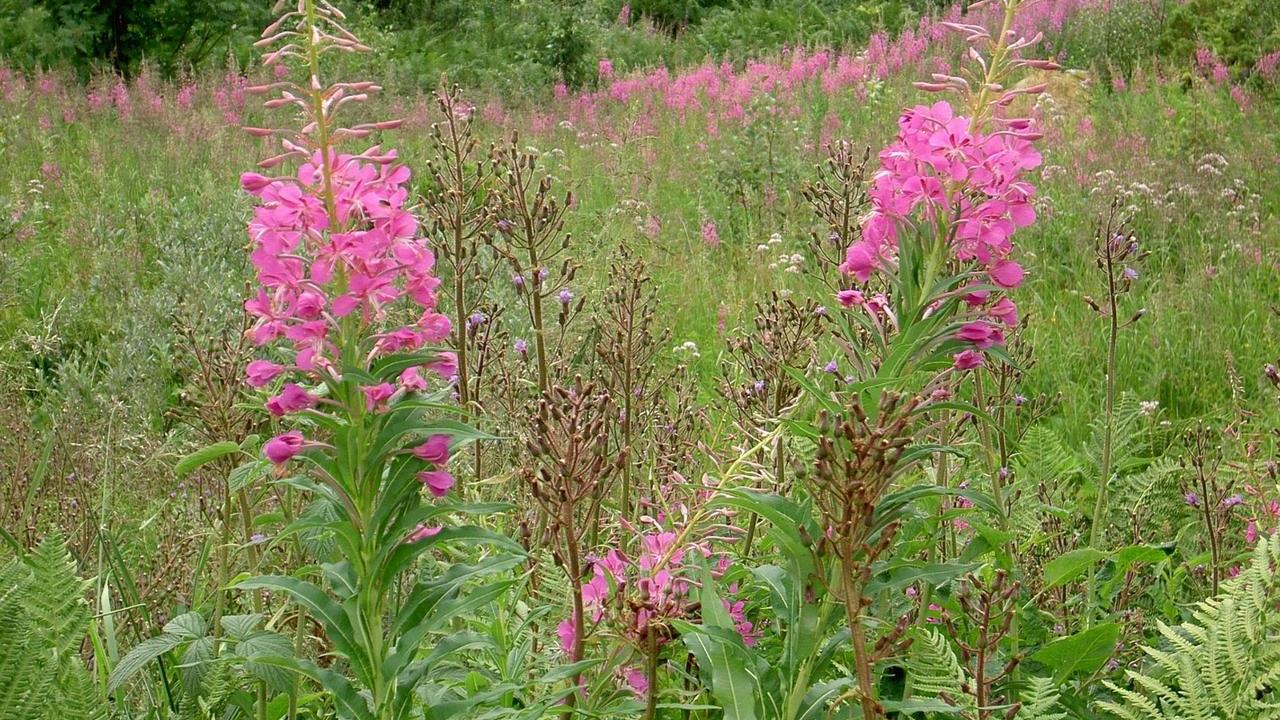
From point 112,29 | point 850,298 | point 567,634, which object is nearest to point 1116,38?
point 850,298

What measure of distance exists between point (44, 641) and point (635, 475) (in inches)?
69.6

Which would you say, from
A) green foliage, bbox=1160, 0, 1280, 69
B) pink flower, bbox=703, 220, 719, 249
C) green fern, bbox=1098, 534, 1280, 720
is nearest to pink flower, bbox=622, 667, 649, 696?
green fern, bbox=1098, 534, 1280, 720

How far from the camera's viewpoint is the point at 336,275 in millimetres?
1499

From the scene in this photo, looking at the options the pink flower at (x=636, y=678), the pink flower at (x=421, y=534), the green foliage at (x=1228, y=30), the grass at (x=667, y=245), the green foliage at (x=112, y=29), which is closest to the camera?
the pink flower at (x=421, y=534)

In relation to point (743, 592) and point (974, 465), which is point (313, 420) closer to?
point (743, 592)

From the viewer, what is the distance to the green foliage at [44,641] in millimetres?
1625

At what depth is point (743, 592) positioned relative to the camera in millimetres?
1957

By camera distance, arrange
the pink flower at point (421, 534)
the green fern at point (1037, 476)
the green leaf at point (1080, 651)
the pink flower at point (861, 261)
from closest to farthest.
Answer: the pink flower at point (421, 534) → the pink flower at point (861, 261) → the green leaf at point (1080, 651) → the green fern at point (1037, 476)

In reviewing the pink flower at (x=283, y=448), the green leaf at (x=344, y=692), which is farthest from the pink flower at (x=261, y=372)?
the green leaf at (x=344, y=692)

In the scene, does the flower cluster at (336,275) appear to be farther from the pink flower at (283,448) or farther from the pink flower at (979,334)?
the pink flower at (979,334)

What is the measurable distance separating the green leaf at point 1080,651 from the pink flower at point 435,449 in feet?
3.78

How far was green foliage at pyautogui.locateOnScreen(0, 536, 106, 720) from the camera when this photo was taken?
5.33ft

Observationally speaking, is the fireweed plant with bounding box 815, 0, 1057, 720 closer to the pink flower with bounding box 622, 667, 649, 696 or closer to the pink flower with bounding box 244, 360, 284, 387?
the pink flower with bounding box 622, 667, 649, 696

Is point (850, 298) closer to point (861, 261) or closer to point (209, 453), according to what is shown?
point (861, 261)
